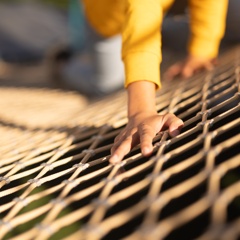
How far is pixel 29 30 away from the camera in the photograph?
2990 millimetres

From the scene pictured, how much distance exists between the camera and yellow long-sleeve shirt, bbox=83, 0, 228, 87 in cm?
84

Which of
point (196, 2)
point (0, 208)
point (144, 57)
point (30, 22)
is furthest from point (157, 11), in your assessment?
point (30, 22)

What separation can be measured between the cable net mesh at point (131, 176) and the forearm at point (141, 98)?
0.22 feet

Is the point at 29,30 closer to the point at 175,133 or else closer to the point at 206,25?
the point at 206,25

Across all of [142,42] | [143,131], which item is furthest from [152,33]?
[143,131]

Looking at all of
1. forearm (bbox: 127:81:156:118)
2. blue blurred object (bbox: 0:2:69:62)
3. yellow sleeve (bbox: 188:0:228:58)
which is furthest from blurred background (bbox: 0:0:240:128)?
forearm (bbox: 127:81:156:118)

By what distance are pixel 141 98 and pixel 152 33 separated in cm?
18

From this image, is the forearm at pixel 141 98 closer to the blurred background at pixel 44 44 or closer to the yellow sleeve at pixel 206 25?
the yellow sleeve at pixel 206 25

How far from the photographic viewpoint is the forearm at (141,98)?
765 mm

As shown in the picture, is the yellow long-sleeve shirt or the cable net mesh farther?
the yellow long-sleeve shirt

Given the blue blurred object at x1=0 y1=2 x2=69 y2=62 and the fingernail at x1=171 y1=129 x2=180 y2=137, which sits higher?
the blue blurred object at x1=0 y1=2 x2=69 y2=62

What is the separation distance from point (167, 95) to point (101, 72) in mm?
753

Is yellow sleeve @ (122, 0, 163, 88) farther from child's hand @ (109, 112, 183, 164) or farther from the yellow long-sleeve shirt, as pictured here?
child's hand @ (109, 112, 183, 164)

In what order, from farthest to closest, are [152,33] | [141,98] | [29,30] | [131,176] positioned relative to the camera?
1. [29,30]
2. [152,33]
3. [141,98]
4. [131,176]
